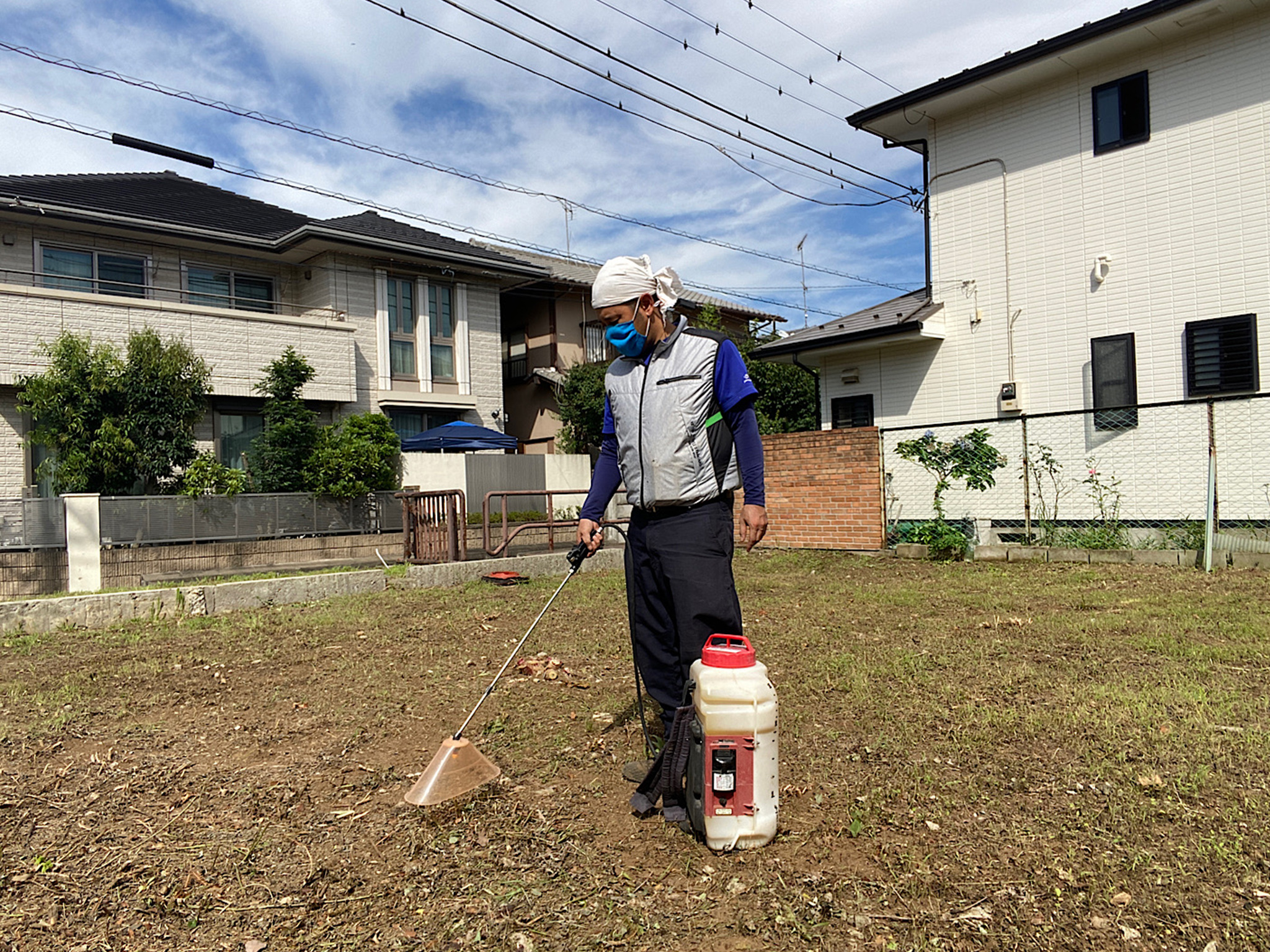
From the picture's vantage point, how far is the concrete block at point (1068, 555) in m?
9.01

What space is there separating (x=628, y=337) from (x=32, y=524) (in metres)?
10.5

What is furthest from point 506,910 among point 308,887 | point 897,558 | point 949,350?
point 949,350

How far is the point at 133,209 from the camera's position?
15.3 m

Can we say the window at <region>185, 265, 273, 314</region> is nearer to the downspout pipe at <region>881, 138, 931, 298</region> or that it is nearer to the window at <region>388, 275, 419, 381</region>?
the window at <region>388, 275, 419, 381</region>

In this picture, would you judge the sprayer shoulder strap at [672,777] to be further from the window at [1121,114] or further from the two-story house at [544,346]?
the two-story house at [544,346]

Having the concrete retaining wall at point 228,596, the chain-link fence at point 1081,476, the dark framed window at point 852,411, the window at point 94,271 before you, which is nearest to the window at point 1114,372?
the chain-link fence at point 1081,476

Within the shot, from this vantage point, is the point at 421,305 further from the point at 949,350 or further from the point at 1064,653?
the point at 1064,653

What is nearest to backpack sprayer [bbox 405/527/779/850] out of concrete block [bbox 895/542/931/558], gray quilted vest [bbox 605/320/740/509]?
gray quilted vest [bbox 605/320/740/509]

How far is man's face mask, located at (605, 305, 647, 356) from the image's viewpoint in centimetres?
302

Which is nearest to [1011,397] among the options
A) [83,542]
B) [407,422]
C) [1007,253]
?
[1007,253]

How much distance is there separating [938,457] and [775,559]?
2412mm

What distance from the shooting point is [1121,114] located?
1129cm

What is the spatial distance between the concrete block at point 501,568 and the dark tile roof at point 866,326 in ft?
16.6

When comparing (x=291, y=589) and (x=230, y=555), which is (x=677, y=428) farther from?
(x=230, y=555)
